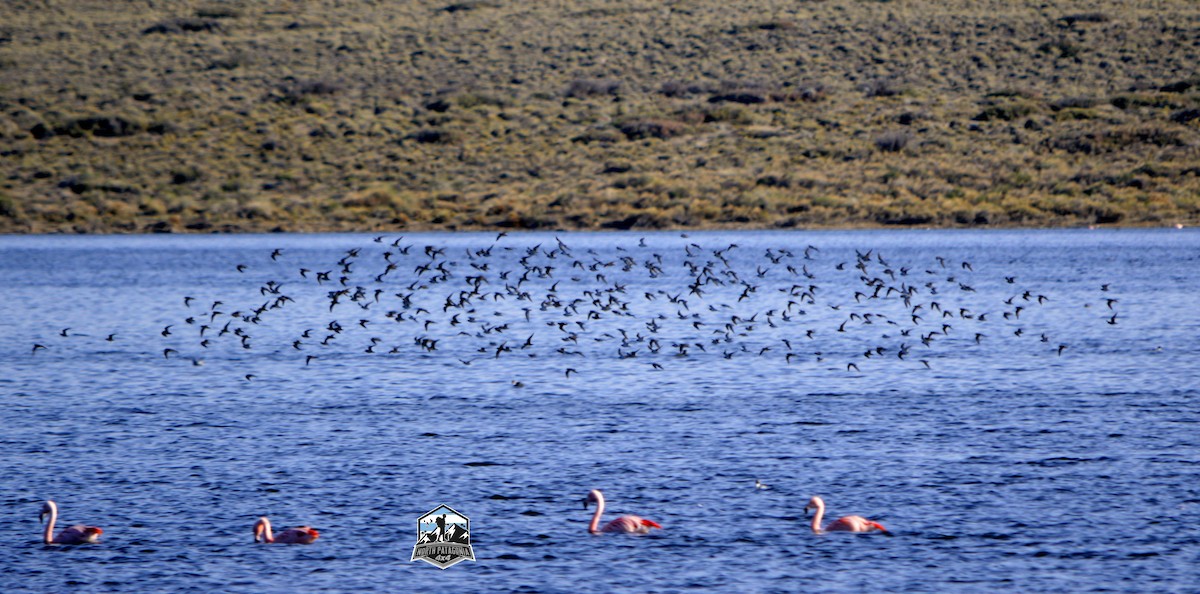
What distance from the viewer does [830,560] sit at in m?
15.5

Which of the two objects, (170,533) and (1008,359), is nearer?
(170,533)

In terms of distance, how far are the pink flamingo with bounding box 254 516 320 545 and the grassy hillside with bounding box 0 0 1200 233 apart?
188ft

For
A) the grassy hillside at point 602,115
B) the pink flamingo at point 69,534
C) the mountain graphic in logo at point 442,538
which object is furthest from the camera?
the grassy hillside at point 602,115

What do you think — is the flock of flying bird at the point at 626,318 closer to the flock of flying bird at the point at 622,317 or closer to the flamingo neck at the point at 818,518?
the flock of flying bird at the point at 622,317

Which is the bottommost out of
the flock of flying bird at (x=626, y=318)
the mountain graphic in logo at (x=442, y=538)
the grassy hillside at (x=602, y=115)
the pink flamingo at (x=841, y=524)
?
the mountain graphic in logo at (x=442, y=538)

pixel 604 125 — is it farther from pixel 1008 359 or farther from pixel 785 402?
pixel 785 402

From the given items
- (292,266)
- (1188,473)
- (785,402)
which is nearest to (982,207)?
(292,266)

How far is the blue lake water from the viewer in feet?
50.8

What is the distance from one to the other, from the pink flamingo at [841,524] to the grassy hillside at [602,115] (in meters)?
56.8

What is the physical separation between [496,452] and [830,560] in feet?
22.9

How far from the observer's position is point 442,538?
16.2m

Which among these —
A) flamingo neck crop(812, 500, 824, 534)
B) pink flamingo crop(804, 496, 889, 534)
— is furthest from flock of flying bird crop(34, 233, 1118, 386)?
flamingo neck crop(812, 500, 824, 534)

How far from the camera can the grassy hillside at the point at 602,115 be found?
74438 millimetres

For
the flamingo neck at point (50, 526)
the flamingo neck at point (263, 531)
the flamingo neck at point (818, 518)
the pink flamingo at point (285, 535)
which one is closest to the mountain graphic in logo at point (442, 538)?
the pink flamingo at point (285, 535)
